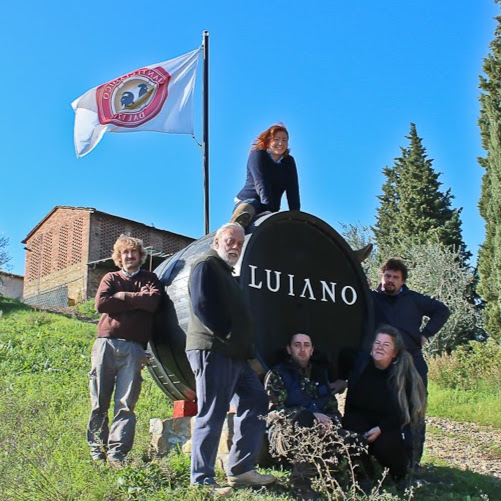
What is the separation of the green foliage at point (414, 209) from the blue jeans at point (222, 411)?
17.7 metres

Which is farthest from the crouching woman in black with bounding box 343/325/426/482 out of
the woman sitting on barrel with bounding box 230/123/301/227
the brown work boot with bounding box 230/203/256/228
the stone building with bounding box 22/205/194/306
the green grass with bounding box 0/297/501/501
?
the stone building with bounding box 22/205/194/306

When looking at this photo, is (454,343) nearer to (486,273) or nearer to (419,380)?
(486,273)

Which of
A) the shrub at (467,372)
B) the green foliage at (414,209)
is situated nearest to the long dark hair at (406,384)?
the shrub at (467,372)

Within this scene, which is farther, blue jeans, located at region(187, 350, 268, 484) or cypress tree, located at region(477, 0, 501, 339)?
cypress tree, located at region(477, 0, 501, 339)

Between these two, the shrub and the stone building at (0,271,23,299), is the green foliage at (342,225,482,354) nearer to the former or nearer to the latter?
the shrub

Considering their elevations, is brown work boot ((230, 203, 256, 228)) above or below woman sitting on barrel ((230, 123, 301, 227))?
below

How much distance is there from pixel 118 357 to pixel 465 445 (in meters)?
4.38

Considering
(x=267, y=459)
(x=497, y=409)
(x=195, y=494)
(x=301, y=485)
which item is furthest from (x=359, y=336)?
(x=497, y=409)

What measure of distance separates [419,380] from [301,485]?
1.22m

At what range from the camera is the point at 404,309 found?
17.9 feet

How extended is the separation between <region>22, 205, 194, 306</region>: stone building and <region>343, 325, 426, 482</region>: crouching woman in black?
22694mm

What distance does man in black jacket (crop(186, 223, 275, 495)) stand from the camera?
3.92 metres

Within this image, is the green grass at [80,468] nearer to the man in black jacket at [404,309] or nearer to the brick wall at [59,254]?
the man in black jacket at [404,309]

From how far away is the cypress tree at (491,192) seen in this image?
1612 cm
